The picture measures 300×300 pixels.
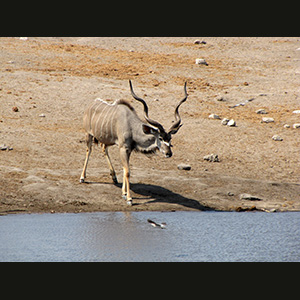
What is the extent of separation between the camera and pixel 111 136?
429 inches

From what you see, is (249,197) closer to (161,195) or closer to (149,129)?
(161,195)

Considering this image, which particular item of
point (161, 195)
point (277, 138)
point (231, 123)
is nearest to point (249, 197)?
point (161, 195)

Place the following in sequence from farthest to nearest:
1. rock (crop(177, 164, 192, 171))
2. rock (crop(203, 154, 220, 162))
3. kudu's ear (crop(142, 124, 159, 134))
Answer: rock (crop(203, 154, 220, 162)) → rock (crop(177, 164, 192, 171)) → kudu's ear (crop(142, 124, 159, 134))

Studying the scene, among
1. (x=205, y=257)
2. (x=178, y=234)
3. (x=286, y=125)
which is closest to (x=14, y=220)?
(x=178, y=234)

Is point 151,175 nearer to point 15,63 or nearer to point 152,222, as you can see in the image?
point 152,222

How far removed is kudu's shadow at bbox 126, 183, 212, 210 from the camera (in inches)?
401

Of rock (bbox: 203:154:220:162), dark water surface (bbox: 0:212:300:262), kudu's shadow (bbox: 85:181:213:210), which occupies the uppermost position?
rock (bbox: 203:154:220:162)

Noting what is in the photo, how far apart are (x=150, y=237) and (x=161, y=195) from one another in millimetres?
2498

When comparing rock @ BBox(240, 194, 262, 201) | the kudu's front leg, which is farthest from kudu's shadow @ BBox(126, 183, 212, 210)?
rock @ BBox(240, 194, 262, 201)

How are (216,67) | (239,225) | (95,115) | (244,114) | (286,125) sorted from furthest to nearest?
(216,67)
(244,114)
(286,125)
(95,115)
(239,225)

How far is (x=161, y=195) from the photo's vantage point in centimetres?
1056

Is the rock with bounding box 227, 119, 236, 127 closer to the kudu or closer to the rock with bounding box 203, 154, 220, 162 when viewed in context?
the rock with bounding box 203, 154, 220, 162

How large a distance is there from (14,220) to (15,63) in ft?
35.9

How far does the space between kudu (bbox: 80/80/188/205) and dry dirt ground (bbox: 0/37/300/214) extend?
2.08 feet
